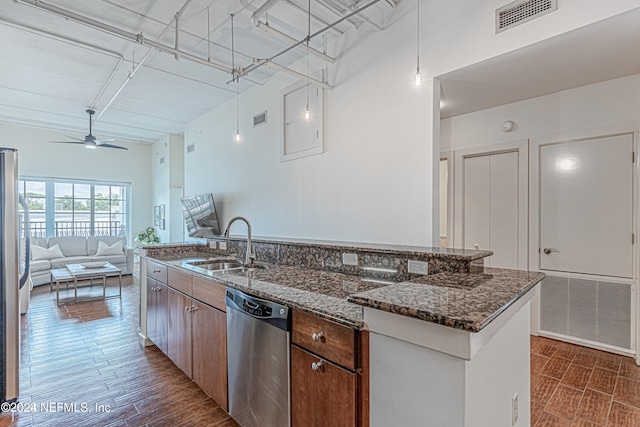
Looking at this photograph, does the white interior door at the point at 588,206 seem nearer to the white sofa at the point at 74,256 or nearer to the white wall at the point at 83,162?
the white sofa at the point at 74,256

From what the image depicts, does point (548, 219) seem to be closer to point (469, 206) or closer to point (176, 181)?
point (469, 206)

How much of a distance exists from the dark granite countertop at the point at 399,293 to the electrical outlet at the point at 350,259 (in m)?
0.11

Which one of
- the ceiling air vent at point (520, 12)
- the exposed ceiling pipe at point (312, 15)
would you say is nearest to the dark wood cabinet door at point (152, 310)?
the exposed ceiling pipe at point (312, 15)

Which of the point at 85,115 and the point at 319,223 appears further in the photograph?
the point at 85,115

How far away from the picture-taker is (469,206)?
416cm

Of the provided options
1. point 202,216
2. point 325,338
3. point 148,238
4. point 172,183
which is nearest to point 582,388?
point 325,338

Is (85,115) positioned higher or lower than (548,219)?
higher

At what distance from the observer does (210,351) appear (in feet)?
7.27

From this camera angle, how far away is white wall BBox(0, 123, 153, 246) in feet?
22.2

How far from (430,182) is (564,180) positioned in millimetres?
1817

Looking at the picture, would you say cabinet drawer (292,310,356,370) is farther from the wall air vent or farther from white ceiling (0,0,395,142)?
the wall air vent

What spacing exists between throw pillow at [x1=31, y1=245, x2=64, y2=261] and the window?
906mm

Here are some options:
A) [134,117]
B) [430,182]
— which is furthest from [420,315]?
[134,117]

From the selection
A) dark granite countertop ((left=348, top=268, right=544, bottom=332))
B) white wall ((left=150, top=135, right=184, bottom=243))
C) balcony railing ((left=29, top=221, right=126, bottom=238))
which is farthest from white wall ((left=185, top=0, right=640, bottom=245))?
balcony railing ((left=29, top=221, right=126, bottom=238))
